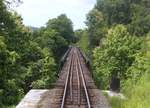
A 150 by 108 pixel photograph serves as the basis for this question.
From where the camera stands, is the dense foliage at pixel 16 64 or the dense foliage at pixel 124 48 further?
the dense foliage at pixel 124 48

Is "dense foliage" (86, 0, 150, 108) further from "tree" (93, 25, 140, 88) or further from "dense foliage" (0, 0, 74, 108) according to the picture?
"dense foliage" (0, 0, 74, 108)

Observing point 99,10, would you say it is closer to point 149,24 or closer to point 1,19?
point 149,24

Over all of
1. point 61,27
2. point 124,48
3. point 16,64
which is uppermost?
point 61,27

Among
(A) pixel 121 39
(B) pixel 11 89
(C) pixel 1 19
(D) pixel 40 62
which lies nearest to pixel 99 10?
(A) pixel 121 39

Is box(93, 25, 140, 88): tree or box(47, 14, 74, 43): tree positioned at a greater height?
box(47, 14, 74, 43): tree

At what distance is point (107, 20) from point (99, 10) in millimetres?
9239

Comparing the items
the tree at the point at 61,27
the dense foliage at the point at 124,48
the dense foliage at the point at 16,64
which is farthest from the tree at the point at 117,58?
the tree at the point at 61,27

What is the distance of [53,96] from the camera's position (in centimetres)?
2200

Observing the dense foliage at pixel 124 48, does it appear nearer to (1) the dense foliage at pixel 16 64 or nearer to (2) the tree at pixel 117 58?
(2) the tree at pixel 117 58

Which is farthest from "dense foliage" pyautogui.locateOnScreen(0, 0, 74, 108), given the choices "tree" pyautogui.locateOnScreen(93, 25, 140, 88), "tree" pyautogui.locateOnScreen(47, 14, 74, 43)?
"tree" pyautogui.locateOnScreen(47, 14, 74, 43)

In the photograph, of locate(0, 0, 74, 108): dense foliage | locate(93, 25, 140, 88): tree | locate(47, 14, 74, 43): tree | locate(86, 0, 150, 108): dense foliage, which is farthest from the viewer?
locate(47, 14, 74, 43): tree

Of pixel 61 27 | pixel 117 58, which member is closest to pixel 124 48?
pixel 117 58

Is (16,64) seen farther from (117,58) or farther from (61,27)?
(61,27)

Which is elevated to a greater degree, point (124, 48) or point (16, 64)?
point (124, 48)
